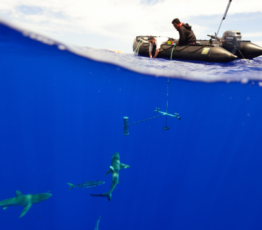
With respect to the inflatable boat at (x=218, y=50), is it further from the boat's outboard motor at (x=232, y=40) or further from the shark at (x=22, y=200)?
the shark at (x=22, y=200)

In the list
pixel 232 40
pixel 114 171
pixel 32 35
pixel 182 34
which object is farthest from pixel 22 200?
pixel 232 40

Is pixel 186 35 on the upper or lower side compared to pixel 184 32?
lower

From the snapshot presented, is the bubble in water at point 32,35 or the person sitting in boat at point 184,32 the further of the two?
the person sitting in boat at point 184,32

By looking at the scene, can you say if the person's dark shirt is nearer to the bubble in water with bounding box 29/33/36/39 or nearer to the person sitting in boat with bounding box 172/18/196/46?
the person sitting in boat with bounding box 172/18/196/46

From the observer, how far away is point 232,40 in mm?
6660

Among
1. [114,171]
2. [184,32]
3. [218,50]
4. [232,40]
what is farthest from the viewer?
[184,32]

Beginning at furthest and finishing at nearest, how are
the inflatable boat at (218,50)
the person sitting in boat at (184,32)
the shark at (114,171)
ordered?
the person sitting in boat at (184,32) → the inflatable boat at (218,50) → the shark at (114,171)

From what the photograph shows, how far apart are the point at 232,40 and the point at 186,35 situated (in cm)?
208

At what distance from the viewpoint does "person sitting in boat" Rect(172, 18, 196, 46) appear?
288 inches

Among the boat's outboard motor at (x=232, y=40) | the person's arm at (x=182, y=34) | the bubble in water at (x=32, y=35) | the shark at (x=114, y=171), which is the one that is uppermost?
the person's arm at (x=182, y=34)

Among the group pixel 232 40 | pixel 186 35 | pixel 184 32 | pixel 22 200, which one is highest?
pixel 184 32

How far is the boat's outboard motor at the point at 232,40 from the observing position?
6547mm

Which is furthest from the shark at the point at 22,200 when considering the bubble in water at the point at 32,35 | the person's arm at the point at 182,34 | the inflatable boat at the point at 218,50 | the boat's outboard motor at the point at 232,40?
the boat's outboard motor at the point at 232,40

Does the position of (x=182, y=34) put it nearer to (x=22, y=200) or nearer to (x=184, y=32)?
(x=184, y=32)
